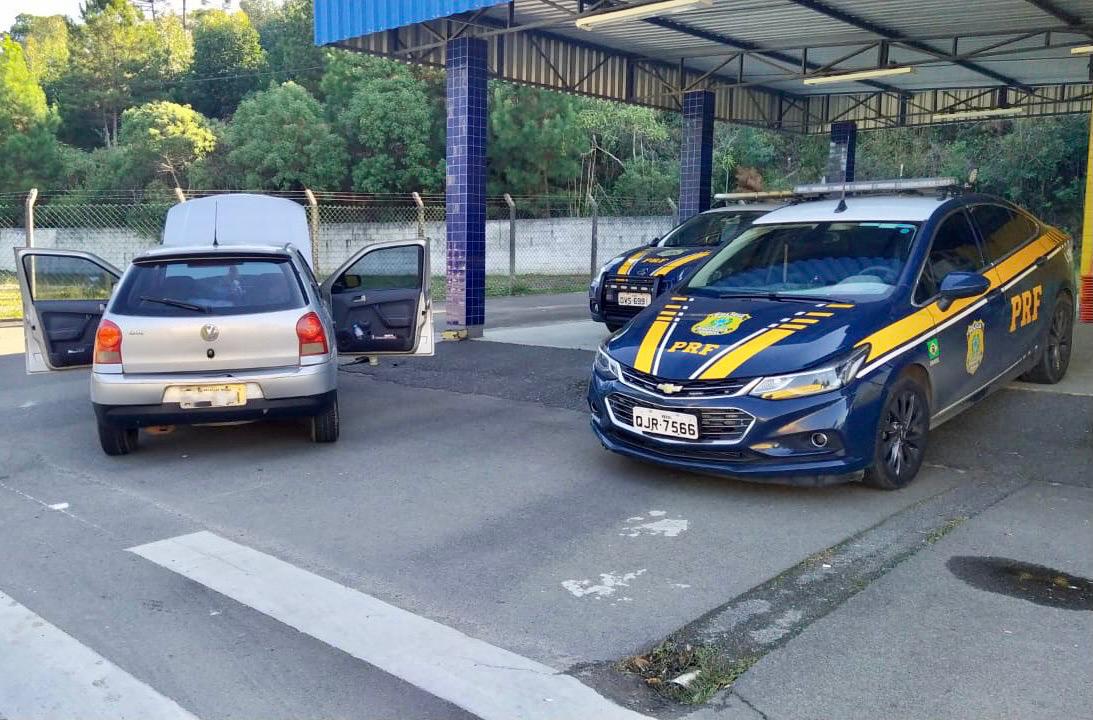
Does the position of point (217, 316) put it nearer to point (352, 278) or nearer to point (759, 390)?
point (352, 278)

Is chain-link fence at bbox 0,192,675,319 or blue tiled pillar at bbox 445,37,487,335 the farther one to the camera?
chain-link fence at bbox 0,192,675,319

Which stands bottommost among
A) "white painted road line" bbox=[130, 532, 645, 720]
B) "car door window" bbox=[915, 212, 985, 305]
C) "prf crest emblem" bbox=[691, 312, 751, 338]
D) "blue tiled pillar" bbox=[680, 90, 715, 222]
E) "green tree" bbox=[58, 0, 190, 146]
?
"white painted road line" bbox=[130, 532, 645, 720]

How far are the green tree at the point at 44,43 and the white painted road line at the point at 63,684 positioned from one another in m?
47.9

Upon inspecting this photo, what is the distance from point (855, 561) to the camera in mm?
4551

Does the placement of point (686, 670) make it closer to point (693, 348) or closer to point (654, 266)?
point (693, 348)

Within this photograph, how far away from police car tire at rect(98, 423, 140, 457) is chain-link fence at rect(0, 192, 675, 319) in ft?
49.0

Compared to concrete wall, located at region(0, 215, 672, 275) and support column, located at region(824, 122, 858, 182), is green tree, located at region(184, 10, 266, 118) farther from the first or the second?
support column, located at region(824, 122, 858, 182)

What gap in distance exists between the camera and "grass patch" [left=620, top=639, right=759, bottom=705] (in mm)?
3367

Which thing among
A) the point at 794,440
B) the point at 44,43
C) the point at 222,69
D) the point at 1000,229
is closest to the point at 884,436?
the point at 794,440

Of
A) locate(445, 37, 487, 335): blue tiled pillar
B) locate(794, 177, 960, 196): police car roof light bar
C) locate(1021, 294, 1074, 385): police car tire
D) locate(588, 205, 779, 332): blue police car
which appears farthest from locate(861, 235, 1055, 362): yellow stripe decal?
locate(445, 37, 487, 335): blue tiled pillar

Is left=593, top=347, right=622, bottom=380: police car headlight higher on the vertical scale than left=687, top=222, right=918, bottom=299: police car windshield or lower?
lower

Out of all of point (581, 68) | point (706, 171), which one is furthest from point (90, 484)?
point (706, 171)

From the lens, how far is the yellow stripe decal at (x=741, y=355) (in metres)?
5.30

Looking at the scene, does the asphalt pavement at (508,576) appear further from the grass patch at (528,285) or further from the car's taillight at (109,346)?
the grass patch at (528,285)
